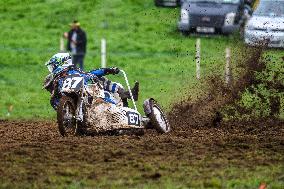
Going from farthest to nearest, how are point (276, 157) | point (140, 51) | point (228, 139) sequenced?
point (140, 51), point (228, 139), point (276, 157)

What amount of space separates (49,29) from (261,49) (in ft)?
48.2

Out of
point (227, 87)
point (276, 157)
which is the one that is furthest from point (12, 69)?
point (276, 157)

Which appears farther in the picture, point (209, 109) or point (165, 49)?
point (165, 49)

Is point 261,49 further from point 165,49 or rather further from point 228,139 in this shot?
point 165,49

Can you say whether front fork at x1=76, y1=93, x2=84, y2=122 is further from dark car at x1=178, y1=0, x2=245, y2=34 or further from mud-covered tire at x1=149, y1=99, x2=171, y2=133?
dark car at x1=178, y1=0, x2=245, y2=34

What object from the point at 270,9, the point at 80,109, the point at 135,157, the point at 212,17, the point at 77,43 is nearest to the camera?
the point at 135,157

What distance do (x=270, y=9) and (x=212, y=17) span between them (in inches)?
65.2

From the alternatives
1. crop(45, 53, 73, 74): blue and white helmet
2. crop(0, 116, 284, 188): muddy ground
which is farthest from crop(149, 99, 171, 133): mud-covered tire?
crop(45, 53, 73, 74): blue and white helmet

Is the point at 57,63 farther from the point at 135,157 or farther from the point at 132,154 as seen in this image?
the point at 135,157

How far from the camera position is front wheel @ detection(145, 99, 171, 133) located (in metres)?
16.8

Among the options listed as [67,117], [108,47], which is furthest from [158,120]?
[108,47]

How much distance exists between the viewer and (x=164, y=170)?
12109mm

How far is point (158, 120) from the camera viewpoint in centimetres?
1691

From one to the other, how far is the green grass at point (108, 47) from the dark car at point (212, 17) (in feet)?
1.05
